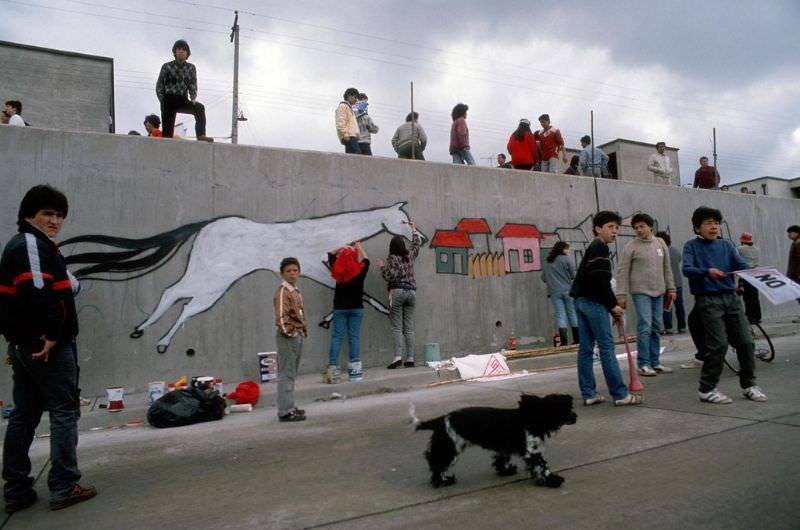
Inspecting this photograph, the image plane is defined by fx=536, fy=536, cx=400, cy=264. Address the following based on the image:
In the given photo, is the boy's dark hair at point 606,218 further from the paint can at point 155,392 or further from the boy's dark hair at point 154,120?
the boy's dark hair at point 154,120

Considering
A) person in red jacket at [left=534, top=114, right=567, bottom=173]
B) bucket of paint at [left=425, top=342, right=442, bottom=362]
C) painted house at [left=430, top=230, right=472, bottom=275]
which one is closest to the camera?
bucket of paint at [left=425, top=342, right=442, bottom=362]

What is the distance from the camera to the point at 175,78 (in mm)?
8555

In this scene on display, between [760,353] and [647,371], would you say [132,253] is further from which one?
[760,353]

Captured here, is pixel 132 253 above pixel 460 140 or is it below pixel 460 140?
below

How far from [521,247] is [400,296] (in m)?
3.10

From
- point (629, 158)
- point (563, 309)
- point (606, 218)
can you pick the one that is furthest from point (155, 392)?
point (629, 158)

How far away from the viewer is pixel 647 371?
696 cm

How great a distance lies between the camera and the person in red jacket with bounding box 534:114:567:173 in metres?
11.9

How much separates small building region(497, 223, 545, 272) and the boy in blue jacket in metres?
4.77

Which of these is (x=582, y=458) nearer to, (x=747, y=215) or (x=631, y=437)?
(x=631, y=437)

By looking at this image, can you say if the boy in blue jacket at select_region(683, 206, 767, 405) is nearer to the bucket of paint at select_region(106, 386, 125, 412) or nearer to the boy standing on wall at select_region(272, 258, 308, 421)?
the boy standing on wall at select_region(272, 258, 308, 421)

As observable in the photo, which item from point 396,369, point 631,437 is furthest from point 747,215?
point 631,437

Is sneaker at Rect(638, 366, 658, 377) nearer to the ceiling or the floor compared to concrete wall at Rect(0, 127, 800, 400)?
nearer to the floor

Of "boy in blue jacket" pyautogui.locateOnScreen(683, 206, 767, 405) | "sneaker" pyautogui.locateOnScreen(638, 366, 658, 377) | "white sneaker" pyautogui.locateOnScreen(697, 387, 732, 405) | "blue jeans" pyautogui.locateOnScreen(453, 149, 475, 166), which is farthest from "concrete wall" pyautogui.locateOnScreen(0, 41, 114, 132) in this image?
"white sneaker" pyautogui.locateOnScreen(697, 387, 732, 405)
